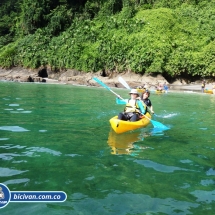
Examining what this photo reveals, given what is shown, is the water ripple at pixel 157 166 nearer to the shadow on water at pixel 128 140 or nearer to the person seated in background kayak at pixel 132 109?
the shadow on water at pixel 128 140

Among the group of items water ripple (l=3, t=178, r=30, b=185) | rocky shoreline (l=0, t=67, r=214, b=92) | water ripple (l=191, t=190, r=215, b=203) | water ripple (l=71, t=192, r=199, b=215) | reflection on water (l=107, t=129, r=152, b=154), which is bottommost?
water ripple (l=71, t=192, r=199, b=215)

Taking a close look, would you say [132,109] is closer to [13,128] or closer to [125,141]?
[125,141]

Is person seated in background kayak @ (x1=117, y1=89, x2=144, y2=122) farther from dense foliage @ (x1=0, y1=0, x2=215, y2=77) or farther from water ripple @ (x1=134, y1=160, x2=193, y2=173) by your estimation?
dense foliage @ (x1=0, y1=0, x2=215, y2=77)

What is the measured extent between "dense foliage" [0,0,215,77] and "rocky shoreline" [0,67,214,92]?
770 mm

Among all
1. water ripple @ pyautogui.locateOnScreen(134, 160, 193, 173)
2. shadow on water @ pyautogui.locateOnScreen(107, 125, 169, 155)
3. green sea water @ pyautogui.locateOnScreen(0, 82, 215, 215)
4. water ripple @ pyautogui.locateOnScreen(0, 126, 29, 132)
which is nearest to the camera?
green sea water @ pyautogui.locateOnScreen(0, 82, 215, 215)

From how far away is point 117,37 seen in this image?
109 ft

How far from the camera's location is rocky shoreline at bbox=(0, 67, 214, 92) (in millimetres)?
28253

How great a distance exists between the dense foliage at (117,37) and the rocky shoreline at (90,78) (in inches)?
30.3

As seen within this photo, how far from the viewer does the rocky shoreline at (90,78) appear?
28253 millimetres

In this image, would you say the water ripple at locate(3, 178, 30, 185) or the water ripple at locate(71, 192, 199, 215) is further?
the water ripple at locate(3, 178, 30, 185)

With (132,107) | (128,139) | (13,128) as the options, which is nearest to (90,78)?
(132,107)

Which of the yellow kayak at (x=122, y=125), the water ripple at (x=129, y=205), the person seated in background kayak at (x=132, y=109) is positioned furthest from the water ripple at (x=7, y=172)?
the person seated in background kayak at (x=132, y=109)

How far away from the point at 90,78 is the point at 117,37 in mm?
6279

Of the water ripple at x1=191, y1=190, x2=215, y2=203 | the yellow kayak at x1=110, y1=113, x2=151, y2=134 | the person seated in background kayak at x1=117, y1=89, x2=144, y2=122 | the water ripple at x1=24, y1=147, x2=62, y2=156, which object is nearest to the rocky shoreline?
the person seated in background kayak at x1=117, y1=89, x2=144, y2=122
